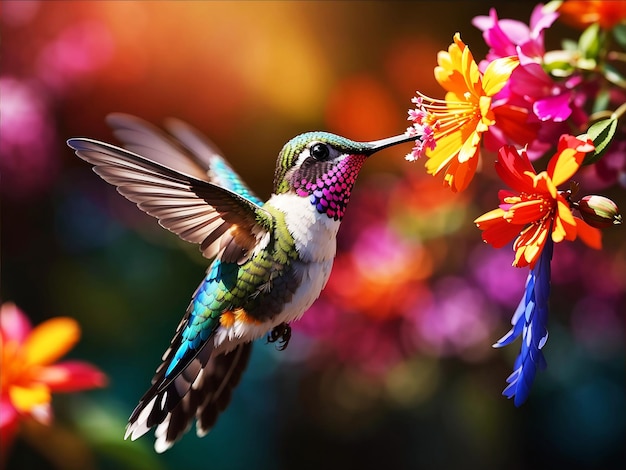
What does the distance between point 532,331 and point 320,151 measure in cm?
13

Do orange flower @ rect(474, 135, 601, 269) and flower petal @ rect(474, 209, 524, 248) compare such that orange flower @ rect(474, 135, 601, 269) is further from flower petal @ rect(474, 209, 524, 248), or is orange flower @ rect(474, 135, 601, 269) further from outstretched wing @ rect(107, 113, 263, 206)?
outstretched wing @ rect(107, 113, 263, 206)

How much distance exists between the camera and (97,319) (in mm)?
1152

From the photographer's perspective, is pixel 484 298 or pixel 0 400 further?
pixel 484 298

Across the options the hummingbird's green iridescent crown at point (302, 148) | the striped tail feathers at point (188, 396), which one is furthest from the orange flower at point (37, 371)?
the hummingbird's green iridescent crown at point (302, 148)

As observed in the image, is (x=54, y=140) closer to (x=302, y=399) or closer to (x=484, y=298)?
(x=302, y=399)

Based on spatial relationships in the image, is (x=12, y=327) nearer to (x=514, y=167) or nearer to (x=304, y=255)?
(x=304, y=255)

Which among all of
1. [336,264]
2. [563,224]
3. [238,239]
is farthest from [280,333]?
[336,264]

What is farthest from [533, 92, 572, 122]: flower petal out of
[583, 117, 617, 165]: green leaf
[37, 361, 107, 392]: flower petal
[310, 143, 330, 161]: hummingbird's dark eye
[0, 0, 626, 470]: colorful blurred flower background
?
[0, 0, 626, 470]: colorful blurred flower background

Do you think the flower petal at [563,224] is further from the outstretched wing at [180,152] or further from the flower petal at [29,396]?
the flower petal at [29,396]

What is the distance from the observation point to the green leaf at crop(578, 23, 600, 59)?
439 mm

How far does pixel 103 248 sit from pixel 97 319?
0.12 meters

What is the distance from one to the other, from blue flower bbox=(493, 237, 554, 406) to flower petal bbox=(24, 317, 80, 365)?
0.43 meters

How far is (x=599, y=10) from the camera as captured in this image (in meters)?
0.46

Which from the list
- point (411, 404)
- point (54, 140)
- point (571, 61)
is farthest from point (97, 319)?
point (571, 61)
